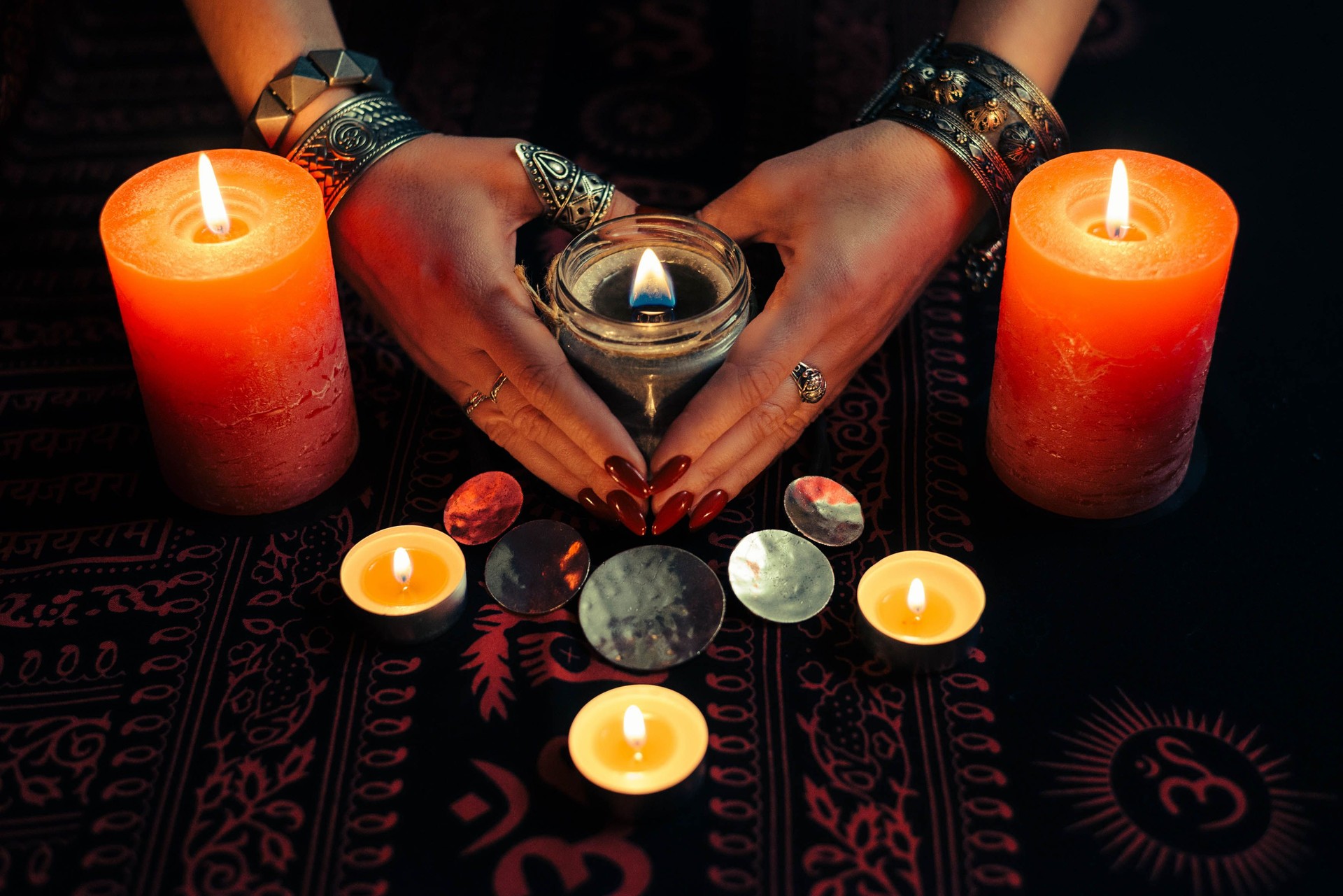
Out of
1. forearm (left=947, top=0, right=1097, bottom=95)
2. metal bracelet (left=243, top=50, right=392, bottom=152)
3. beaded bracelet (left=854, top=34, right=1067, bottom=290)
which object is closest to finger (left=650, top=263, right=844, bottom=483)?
beaded bracelet (left=854, top=34, right=1067, bottom=290)

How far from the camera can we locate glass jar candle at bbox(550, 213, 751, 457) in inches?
38.8

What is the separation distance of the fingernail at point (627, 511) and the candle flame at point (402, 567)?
0.57 ft

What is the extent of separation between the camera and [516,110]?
5.02ft

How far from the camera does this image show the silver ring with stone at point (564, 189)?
3.74 ft

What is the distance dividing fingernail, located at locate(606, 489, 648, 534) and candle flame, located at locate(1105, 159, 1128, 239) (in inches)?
17.3

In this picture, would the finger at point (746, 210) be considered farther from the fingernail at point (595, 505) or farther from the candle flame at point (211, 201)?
the candle flame at point (211, 201)

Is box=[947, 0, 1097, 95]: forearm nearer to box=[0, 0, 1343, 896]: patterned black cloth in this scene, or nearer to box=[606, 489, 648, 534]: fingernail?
box=[0, 0, 1343, 896]: patterned black cloth

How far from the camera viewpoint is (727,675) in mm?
962

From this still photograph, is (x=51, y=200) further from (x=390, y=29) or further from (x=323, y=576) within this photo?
(x=323, y=576)

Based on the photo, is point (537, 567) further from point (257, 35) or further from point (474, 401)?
point (257, 35)

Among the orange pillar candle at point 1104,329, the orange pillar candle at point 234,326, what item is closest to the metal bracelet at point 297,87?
the orange pillar candle at point 234,326

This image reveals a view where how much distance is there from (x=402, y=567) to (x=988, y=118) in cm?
68

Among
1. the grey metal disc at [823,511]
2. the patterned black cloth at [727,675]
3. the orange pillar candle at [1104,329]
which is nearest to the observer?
the patterned black cloth at [727,675]

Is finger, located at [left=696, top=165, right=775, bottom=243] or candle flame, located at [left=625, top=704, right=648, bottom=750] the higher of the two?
finger, located at [left=696, top=165, right=775, bottom=243]
